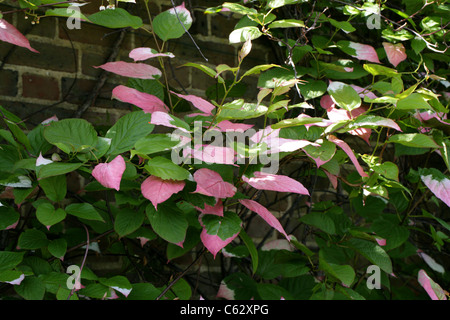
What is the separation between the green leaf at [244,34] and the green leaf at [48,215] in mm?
540

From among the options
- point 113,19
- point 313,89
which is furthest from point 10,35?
point 313,89

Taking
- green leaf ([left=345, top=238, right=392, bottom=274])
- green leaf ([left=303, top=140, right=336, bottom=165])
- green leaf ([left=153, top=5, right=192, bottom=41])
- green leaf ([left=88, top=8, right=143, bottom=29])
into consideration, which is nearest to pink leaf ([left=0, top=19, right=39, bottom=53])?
green leaf ([left=88, top=8, right=143, bottom=29])

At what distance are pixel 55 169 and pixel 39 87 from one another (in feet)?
1.95

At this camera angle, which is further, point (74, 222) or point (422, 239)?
point (422, 239)

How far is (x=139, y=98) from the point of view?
39.2 inches

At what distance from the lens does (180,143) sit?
33.4 inches

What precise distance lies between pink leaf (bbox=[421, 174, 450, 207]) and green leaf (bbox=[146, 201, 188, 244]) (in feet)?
2.06

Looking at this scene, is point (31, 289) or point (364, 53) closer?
point (31, 289)

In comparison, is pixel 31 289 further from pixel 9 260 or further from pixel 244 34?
pixel 244 34

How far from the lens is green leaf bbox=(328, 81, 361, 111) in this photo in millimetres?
1043

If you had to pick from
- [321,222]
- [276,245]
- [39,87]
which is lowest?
[276,245]

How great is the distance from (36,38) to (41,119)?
8.9 inches

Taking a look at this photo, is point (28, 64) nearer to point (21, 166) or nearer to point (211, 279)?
point (21, 166)
